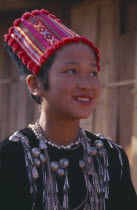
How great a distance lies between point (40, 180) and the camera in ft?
11.7

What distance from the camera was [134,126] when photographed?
6.47m

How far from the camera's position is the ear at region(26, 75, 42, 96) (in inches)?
146

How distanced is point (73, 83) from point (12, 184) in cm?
66

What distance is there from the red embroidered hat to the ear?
0.05 metres

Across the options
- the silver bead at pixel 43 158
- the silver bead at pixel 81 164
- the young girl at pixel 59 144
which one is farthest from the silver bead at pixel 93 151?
the silver bead at pixel 43 158

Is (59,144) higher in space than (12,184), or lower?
higher

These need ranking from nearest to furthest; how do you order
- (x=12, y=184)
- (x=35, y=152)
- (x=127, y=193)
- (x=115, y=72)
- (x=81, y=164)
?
(x=12, y=184)
(x=35, y=152)
(x=81, y=164)
(x=127, y=193)
(x=115, y=72)

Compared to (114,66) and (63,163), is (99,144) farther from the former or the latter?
(114,66)

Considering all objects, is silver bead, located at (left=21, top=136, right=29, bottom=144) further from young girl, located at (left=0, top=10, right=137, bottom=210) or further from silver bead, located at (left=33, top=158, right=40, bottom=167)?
silver bead, located at (left=33, top=158, right=40, bottom=167)

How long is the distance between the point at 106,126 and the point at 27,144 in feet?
11.5

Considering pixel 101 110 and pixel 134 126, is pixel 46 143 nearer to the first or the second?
pixel 134 126

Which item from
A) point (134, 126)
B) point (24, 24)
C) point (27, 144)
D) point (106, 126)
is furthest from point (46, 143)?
point (106, 126)

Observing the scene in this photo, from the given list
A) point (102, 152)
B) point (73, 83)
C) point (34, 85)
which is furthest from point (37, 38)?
point (102, 152)

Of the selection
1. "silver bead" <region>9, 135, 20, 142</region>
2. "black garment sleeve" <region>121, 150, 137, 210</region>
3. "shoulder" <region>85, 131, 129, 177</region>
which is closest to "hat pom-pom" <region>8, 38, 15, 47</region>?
"silver bead" <region>9, 135, 20, 142</region>
